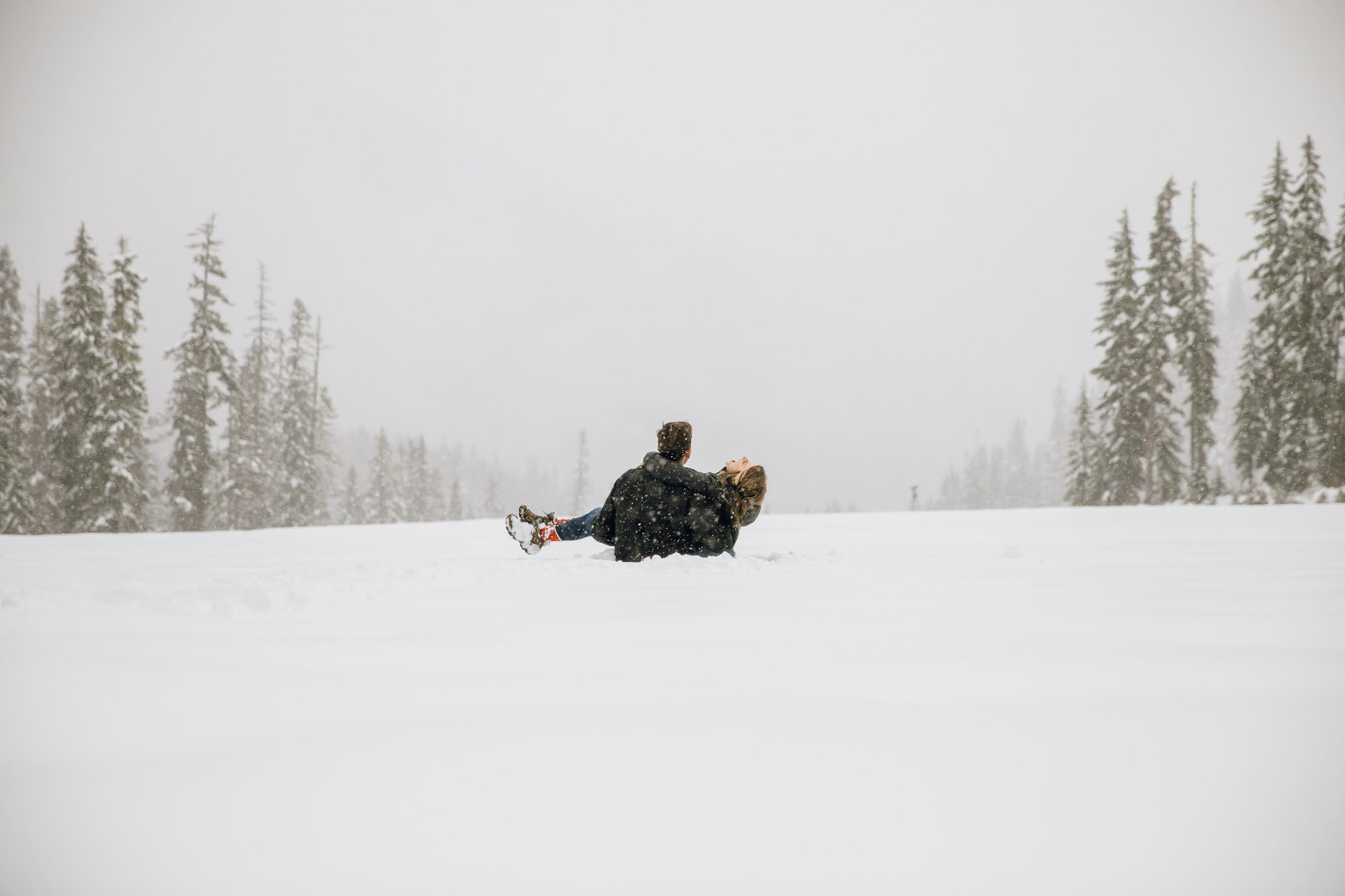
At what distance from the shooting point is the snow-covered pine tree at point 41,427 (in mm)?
24188

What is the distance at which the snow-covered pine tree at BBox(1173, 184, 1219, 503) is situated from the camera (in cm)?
2509

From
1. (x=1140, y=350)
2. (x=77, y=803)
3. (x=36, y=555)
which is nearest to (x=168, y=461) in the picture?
(x=36, y=555)

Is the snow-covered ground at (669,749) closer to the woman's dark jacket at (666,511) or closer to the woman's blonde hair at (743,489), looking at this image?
the woman's dark jacket at (666,511)

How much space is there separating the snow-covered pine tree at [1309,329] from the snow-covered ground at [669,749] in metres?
26.4

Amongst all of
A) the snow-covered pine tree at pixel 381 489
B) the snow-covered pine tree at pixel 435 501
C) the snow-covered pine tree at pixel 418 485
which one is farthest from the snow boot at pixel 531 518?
→ the snow-covered pine tree at pixel 435 501

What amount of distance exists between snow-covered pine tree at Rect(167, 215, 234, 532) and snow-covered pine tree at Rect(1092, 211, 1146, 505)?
32.8 meters

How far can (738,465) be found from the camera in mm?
5688

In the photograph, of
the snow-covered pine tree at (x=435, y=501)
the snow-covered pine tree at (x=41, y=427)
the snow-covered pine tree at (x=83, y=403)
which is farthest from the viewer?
the snow-covered pine tree at (x=435, y=501)

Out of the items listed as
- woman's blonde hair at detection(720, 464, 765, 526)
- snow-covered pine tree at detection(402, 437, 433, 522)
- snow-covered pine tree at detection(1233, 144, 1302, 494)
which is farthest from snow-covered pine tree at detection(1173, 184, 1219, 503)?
snow-covered pine tree at detection(402, 437, 433, 522)

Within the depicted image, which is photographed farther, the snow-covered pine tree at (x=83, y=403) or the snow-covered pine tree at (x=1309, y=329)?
the snow-covered pine tree at (x=1309, y=329)

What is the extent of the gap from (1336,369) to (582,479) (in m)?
46.2

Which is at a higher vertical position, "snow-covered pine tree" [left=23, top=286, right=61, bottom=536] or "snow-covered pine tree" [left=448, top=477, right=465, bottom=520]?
"snow-covered pine tree" [left=23, top=286, right=61, bottom=536]

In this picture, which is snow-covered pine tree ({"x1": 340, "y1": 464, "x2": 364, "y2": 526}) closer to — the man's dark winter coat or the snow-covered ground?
the man's dark winter coat

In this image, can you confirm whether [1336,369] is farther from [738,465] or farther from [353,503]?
[353,503]
